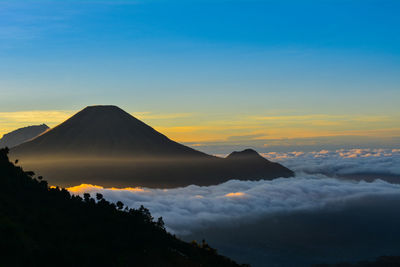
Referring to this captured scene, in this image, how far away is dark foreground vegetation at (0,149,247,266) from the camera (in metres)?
120

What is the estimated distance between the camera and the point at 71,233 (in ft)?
490

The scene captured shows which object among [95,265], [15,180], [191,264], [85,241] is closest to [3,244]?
[95,265]

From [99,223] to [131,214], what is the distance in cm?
2253

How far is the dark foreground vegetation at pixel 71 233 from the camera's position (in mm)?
119625

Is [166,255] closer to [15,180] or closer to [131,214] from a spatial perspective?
[131,214]

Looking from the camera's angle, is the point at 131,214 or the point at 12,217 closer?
the point at 12,217

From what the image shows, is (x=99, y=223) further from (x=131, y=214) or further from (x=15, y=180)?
(x=15, y=180)

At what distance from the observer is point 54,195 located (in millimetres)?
184375

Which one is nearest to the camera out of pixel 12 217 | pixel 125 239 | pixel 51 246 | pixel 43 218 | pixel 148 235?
pixel 51 246

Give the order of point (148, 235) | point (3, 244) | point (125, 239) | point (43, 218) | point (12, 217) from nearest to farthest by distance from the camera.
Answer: point (3, 244), point (12, 217), point (43, 218), point (125, 239), point (148, 235)

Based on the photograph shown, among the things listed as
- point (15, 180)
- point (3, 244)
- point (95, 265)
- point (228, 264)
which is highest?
point (15, 180)

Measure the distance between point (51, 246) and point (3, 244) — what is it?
19.3 meters

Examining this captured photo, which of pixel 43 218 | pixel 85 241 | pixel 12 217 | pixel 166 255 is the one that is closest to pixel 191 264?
pixel 166 255

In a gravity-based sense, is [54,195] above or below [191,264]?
above
